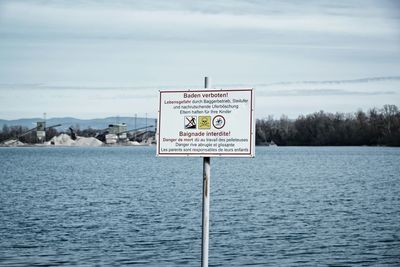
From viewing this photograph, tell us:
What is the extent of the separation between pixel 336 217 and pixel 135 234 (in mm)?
11889

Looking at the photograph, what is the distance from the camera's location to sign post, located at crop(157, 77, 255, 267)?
1233cm

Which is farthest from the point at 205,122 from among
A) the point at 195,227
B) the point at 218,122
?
the point at 195,227

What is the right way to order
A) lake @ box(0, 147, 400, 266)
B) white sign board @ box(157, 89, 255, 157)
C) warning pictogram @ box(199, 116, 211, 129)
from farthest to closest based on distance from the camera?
lake @ box(0, 147, 400, 266) < warning pictogram @ box(199, 116, 211, 129) < white sign board @ box(157, 89, 255, 157)

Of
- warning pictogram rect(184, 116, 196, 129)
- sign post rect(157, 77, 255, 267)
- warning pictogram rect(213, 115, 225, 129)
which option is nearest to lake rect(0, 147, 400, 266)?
sign post rect(157, 77, 255, 267)

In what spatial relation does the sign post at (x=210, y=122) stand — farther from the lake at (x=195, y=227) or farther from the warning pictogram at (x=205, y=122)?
the lake at (x=195, y=227)

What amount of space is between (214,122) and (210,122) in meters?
0.07

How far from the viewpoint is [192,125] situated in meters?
12.5

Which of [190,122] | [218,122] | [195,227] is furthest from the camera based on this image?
[195,227]

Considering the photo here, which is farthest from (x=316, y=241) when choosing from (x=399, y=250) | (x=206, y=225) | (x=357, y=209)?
(x=206, y=225)

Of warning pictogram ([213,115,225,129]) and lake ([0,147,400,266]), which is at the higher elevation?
warning pictogram ([213,115,225,129])

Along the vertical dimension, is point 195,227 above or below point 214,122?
below

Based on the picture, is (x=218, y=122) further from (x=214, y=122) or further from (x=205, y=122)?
(x=205, y=122)

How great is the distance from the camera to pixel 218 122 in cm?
1240

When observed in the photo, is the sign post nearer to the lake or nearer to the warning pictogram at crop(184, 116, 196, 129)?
the warning pictogram at crop(184, 116, 196, 129)
